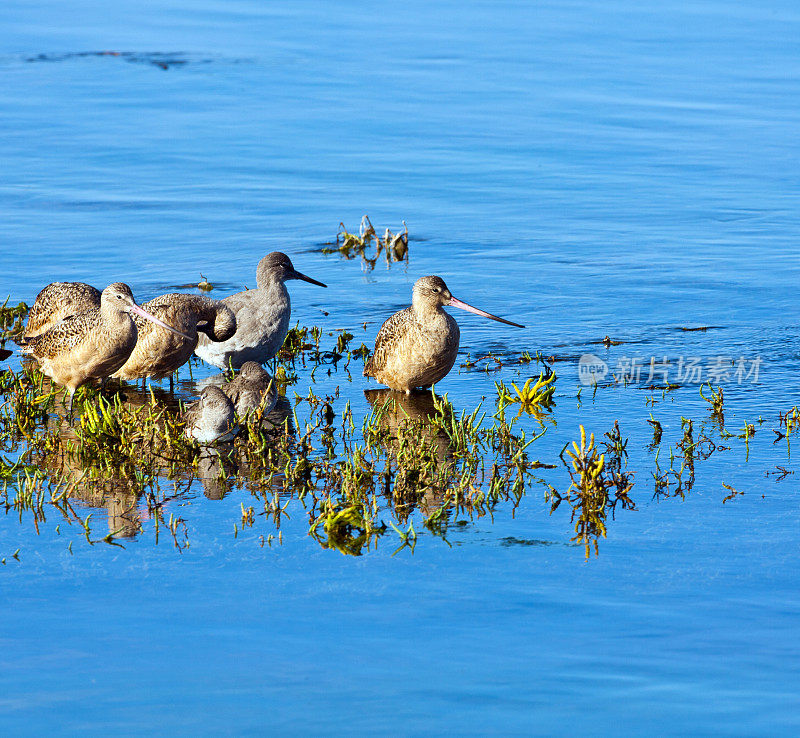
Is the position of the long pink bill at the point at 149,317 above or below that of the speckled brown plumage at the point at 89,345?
above

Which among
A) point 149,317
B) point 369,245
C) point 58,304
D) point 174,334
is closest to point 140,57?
point 369,245

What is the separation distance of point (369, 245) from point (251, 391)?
234 inches

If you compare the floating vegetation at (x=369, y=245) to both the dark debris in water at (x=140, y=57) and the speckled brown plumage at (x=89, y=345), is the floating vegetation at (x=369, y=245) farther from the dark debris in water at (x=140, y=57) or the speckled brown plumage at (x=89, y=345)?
the dark debris in water at (x=140, y=57)

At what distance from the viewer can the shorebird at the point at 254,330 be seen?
10359 millimetres

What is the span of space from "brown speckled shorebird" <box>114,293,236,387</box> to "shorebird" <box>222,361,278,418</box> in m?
0.81

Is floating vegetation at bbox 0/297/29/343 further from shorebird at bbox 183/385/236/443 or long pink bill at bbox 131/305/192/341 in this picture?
shorebird at bbox 183/385/236/443

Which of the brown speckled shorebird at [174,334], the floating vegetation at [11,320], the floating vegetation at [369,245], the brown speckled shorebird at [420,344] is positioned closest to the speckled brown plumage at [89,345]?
the brown speckled shorebird at [174,334]

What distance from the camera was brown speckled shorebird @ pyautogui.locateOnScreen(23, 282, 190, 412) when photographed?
9484 mm

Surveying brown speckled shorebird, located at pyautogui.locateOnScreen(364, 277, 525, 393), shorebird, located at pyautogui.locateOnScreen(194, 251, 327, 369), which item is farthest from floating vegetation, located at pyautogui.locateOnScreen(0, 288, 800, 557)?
shorebird, located at pyautogui.locateOnScreen(194, 251, 327, 369)

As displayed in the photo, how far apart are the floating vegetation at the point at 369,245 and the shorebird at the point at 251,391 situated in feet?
15.8

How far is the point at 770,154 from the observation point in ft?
58.2

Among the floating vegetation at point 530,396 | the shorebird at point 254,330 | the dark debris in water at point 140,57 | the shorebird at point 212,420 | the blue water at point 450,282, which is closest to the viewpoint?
the blue water at point 450,282

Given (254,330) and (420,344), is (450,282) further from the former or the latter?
(420,344)

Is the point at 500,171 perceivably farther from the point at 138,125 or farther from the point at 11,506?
the point at 11,506
